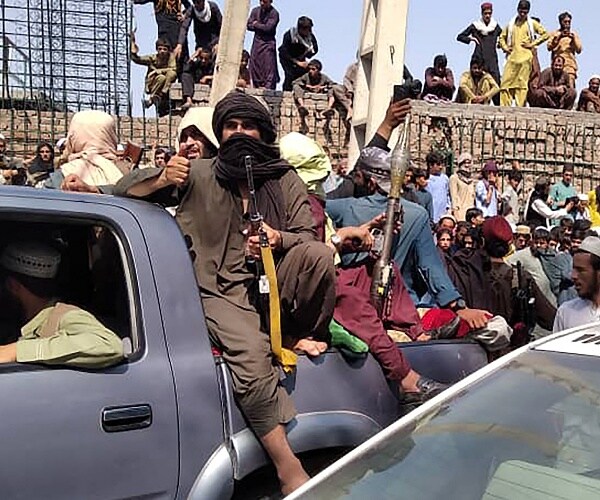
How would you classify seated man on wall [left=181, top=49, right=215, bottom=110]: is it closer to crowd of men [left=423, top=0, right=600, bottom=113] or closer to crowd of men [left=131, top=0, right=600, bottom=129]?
crowd of men [left=131, top=0, right=600, bottom=129]

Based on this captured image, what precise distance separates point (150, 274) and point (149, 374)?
34cm

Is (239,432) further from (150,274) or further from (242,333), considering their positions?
(150,274)

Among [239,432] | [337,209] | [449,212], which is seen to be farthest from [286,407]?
[449,212]

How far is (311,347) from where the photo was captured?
3.07 m

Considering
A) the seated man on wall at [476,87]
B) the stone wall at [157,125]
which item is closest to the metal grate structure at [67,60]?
the stone wall at [157,125]

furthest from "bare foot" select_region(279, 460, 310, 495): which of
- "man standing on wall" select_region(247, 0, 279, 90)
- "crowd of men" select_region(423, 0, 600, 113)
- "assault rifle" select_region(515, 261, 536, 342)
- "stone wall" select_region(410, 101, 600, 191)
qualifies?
"crowd of men" select_region(423, 0, 600, 113)

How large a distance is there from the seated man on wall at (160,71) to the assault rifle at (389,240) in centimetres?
924

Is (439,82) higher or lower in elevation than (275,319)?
higher

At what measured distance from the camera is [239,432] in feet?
9.25

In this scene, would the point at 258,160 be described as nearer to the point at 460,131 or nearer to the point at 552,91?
the point at 460,131

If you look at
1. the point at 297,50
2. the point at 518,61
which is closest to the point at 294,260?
the point at 297,50

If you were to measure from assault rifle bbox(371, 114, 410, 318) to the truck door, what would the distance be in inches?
50.3

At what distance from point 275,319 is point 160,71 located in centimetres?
1052

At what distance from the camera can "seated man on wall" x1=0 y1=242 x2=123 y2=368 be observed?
2.56 meters
